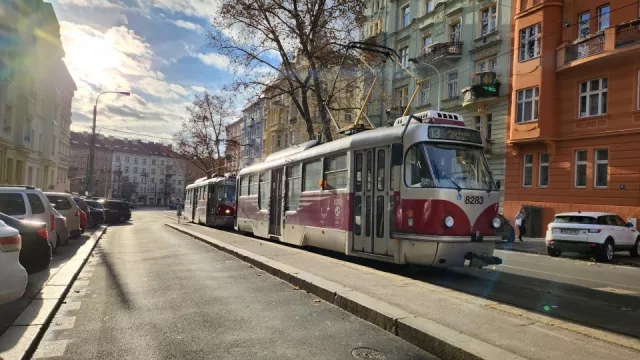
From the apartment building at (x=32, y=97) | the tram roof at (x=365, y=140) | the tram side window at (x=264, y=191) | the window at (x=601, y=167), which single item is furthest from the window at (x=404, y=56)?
the apartment building at (x=32, y=97)

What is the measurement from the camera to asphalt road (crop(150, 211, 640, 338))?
6.38 metres

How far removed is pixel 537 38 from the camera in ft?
80.4

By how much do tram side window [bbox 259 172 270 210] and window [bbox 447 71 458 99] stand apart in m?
17.4

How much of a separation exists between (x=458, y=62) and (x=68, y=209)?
23.7m

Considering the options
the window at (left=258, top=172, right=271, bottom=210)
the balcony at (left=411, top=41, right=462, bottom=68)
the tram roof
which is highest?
the balcony at (left=411, top=41, right=462, bottom=68)

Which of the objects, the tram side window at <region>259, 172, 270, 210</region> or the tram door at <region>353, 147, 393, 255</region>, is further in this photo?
the tram side window at <region>259, 172, 270, 210</region>

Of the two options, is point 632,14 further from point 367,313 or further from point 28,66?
point 28,66

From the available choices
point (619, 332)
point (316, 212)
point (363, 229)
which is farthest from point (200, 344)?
point (316, 212)

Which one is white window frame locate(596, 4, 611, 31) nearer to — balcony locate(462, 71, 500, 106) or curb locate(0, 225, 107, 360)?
balcony locate(462, 71, 500, 106)

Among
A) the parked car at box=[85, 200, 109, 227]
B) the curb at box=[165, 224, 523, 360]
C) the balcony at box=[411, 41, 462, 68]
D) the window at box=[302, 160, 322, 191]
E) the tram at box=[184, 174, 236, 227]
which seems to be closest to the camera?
the curb at box=[165, 224, 523, 360]

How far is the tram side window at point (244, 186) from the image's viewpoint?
19531 millimetres

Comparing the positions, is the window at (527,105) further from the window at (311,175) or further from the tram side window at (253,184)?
the window at (311,175)

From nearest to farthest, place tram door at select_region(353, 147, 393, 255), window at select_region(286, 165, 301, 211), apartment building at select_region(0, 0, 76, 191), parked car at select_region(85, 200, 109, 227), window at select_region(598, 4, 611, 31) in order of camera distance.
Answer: tram door at select_region(353, 147, 393, 255), window at select_region(286, 165, 301, 211), window at select_region(598, 4, 611, 31), parked car at select_region(85, 200, 109, 227), apartment building at select_region(0, 0, 76, 191)

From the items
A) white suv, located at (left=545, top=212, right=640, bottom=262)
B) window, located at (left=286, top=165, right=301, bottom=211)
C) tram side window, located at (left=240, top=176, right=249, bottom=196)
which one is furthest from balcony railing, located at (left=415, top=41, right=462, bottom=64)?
window, located at (left=286, top=165, right=301, bottom=211)
